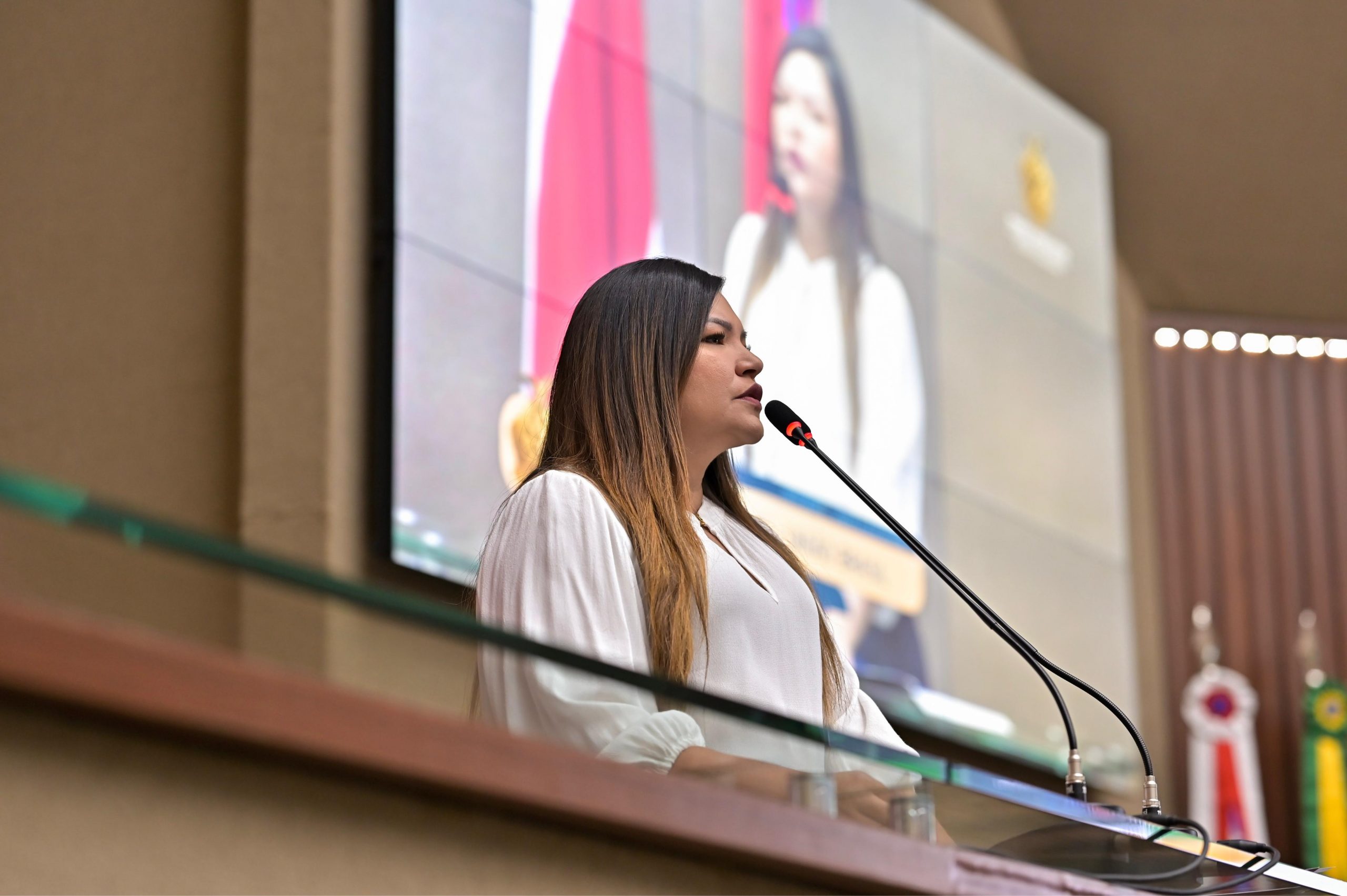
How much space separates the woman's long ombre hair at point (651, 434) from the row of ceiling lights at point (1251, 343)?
6238 mm

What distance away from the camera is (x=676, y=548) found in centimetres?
190

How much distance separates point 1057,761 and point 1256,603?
2.48m

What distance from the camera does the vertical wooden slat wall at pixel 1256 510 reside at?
7578mm

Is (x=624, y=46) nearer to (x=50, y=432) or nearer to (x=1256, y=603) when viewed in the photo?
(x=50, y=432)

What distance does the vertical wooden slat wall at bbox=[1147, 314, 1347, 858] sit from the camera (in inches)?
298

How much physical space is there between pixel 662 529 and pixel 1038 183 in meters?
4.83

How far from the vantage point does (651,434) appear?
79.0 inches

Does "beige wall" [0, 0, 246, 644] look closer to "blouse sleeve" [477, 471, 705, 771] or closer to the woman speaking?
the woman speaking

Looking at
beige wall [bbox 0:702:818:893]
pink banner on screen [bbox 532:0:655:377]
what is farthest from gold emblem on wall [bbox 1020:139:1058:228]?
beige wall [bbox 0:702:818:893]

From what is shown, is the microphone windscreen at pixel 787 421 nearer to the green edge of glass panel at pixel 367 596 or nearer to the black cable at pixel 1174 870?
the black cable at pixel 1174 870

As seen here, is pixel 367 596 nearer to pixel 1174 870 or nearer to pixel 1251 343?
pixel 1174 870

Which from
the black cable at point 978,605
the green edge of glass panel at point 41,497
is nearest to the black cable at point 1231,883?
the black cable at point 978,605

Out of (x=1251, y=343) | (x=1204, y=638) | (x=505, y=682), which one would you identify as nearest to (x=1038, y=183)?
(x=1251, y=343)

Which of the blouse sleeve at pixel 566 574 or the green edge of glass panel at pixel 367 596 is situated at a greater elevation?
the blouse sleeve at pixel 566 574
